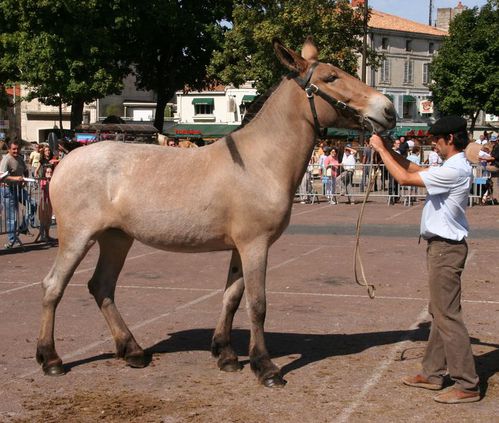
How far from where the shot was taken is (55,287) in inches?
292

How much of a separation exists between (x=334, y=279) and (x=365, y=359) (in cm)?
464

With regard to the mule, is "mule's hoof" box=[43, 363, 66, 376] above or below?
below

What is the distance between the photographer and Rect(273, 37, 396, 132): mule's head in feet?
22.9

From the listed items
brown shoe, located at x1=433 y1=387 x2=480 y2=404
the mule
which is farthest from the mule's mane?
brown shoe, located at x1=433 y1=387 x2=480 y2=404

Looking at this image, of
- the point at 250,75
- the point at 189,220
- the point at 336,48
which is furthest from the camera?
the point at 250,75

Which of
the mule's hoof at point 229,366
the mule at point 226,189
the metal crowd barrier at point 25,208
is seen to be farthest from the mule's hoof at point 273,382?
the metal crowd barrier at point 25,208

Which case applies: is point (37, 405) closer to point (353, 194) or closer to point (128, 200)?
point (128, 200)

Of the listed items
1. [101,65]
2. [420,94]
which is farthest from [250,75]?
[420,94]

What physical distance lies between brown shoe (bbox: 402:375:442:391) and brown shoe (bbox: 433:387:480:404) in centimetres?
24

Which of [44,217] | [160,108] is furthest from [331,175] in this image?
[160,108]

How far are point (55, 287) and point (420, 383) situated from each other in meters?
3.09

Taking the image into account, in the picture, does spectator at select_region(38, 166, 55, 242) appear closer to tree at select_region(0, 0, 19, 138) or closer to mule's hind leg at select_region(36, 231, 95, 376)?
mule's hind leg at select_region(36, 231, 95, 376)

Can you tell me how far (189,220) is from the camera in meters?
7.13

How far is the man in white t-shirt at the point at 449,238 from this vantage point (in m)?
6.41
